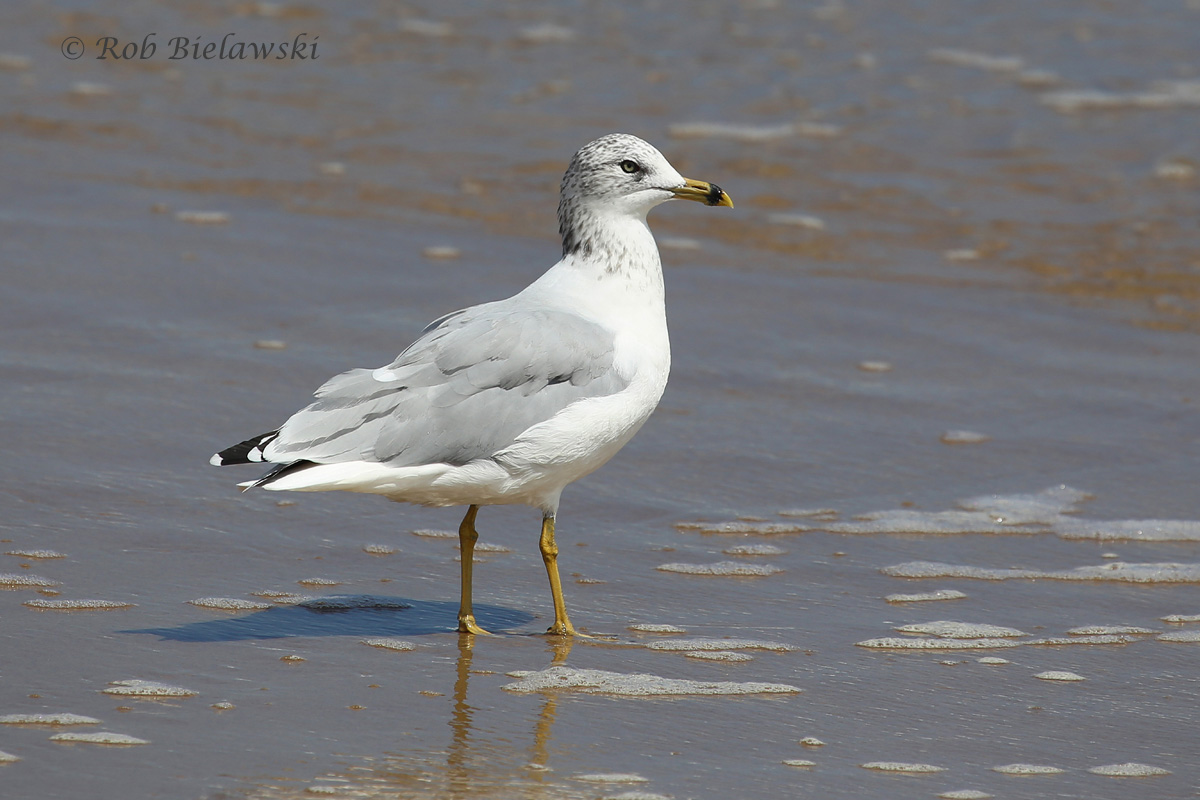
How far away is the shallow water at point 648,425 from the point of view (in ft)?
14.0

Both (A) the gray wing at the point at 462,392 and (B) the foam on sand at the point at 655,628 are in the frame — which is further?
(B) the foam on sand at the point at 655,628

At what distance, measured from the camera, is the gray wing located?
4836 mm

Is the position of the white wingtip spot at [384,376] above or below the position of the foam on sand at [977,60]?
below

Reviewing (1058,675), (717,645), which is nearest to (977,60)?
(1058,675)

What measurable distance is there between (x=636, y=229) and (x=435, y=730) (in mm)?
2095

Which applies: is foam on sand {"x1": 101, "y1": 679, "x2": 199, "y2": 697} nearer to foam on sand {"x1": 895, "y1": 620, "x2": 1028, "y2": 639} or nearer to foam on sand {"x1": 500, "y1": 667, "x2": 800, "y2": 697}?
foam on sand {"x1": 500, "y1": 667, "x2": 800, "y2": 697}

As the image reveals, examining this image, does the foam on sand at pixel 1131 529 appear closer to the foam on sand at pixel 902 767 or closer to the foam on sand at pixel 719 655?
the foam on sand at pixel 719 655

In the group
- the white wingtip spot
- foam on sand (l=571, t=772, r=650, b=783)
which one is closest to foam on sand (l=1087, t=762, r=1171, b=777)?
foam on sand (l=571, t=772, r=650, b=783)

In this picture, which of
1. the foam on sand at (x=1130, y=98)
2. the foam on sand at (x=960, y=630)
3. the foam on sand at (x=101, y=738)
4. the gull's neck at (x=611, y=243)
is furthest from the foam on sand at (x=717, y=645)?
the foam on sand at (x=1130, y=98)

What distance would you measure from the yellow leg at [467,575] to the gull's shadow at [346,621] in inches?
3.0

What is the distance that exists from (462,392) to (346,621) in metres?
0.86

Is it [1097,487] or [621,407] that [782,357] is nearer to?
[1097,487]

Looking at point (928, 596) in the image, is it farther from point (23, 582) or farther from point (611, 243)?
point (23, 582)

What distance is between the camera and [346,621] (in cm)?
510
